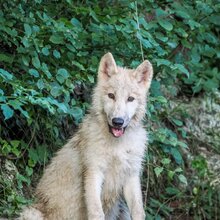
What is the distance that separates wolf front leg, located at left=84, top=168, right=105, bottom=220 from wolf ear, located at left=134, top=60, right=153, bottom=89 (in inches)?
41.1

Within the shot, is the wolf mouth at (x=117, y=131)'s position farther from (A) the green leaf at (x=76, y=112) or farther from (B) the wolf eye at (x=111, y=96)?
(A) the green leaf at (x=76, y=112)

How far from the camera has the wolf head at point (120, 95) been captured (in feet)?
23.7

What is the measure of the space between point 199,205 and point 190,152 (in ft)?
3.05

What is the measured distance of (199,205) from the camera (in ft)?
31.7

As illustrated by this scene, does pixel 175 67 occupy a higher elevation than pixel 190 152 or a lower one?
higher

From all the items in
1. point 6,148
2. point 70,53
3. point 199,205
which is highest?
point 70,53

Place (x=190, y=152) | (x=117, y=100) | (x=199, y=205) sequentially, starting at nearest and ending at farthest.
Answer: (x=117, y=100) → (x=199, y=205) → (x=190, y=152)

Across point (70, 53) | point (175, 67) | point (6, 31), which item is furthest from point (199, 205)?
point (6, 31)

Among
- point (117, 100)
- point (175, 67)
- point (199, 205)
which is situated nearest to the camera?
point (117, 100)

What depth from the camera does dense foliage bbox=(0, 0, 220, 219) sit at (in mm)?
7934

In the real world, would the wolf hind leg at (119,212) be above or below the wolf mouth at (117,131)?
below

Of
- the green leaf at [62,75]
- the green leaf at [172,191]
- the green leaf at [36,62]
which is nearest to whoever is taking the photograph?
the green leaf at [36,62]

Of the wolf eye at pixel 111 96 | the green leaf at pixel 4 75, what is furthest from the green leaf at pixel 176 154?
the green leaf at pixel 4 75

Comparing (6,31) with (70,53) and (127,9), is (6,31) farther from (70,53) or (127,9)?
(127,9)
